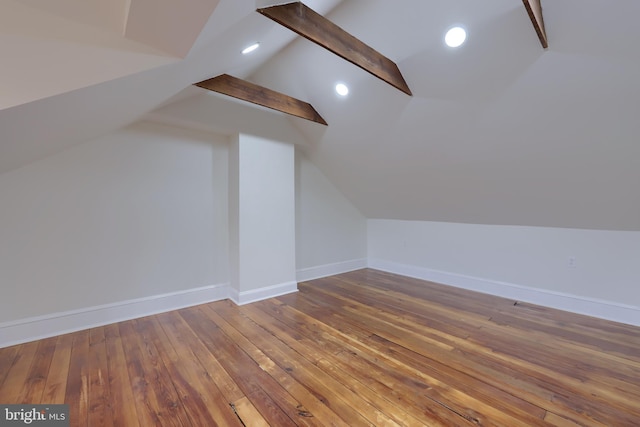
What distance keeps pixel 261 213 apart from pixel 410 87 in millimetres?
2143

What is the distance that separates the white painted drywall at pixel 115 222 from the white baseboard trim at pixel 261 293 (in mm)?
301

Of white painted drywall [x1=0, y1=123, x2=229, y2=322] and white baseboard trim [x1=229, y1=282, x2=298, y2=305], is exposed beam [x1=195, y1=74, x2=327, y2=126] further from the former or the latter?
white baseboard trim [x1=229, y1=282, x2=298, y2=305]

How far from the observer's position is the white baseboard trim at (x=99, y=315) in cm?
228

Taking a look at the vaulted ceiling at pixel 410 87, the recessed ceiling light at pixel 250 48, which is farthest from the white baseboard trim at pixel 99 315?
the recessed ceiling light at pixel 250 48

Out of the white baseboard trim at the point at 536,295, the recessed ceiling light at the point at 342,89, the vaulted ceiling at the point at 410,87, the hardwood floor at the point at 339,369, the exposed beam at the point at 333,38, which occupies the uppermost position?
the recessed ceiling light at the point at 342,89

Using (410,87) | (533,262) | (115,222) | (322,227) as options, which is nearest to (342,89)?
(410,87)

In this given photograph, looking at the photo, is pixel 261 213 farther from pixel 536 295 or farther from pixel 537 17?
pixel 536 295

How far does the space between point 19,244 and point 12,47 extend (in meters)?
2.07

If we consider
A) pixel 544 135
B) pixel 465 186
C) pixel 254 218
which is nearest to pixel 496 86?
pixel 544 135

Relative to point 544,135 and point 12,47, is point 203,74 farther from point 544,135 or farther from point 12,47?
point 544,135

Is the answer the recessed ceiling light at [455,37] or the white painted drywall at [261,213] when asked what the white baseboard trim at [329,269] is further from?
the recessed ceiling light at [455,37]

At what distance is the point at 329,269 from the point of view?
448cm

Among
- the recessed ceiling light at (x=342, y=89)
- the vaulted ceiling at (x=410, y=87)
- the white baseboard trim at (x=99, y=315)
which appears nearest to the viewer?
the vaulted ceiling at (x=410, y=87)

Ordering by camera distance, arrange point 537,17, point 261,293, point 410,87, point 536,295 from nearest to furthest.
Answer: point 537,17 → point 410,87 → point 536,295 → point 261,293
